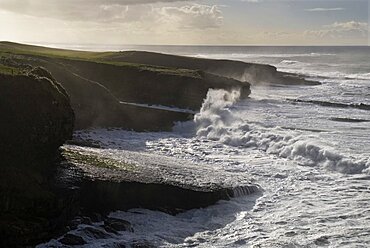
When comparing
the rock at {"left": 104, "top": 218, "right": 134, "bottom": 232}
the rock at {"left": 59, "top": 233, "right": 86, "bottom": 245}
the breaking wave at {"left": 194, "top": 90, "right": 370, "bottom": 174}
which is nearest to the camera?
the rock at {"left": 59, "top": 233, "right": 86, "bottom": 245}

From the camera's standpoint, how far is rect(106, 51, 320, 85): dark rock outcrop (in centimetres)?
7300

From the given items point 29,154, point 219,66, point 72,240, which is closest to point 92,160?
point 29,154

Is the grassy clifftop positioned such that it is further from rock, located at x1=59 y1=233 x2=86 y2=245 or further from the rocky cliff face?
rock, located at x1=59 y1=233 x2=86 y2=245

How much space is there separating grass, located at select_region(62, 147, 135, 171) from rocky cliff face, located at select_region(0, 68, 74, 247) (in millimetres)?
958

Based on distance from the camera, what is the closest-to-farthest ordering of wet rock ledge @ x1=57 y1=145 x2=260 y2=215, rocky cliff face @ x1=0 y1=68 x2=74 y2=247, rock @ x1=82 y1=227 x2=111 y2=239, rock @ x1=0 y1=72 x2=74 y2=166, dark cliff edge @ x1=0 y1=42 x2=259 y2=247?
rocky cliff face @ x1=0 y1=68 x2=74 y2=247 < dark cliff edge @ x1=0 y1=42 x2=259 y2=247 < rock @ x1=82 y1=227 x2=111 y2=239 < rock @ x1=0 y1=72 x2=74 y2=166 < wet rock ledge @ x1=57 y1=145 x2=260 y2=215

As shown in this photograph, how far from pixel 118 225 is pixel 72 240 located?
1.85m

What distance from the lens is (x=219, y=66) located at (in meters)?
77.4

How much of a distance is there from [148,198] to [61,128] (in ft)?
14.5

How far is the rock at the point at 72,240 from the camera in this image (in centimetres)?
1506

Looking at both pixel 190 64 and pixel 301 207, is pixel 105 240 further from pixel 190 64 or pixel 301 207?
pixel 190 64

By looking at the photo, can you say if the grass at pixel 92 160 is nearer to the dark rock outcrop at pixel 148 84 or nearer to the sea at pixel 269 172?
the sea at pixel 269 172

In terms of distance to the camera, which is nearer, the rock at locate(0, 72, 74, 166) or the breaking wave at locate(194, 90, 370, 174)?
the rock at locate(0, 72, 74, 166)

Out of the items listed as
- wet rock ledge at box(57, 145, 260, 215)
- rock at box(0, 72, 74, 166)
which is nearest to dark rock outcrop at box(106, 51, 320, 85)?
wet rock ledge at box(57, 145, 260, 215)

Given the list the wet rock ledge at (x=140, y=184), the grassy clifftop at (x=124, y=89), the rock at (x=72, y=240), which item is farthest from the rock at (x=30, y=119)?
the grassy clifftop at (x=124, y=89)
